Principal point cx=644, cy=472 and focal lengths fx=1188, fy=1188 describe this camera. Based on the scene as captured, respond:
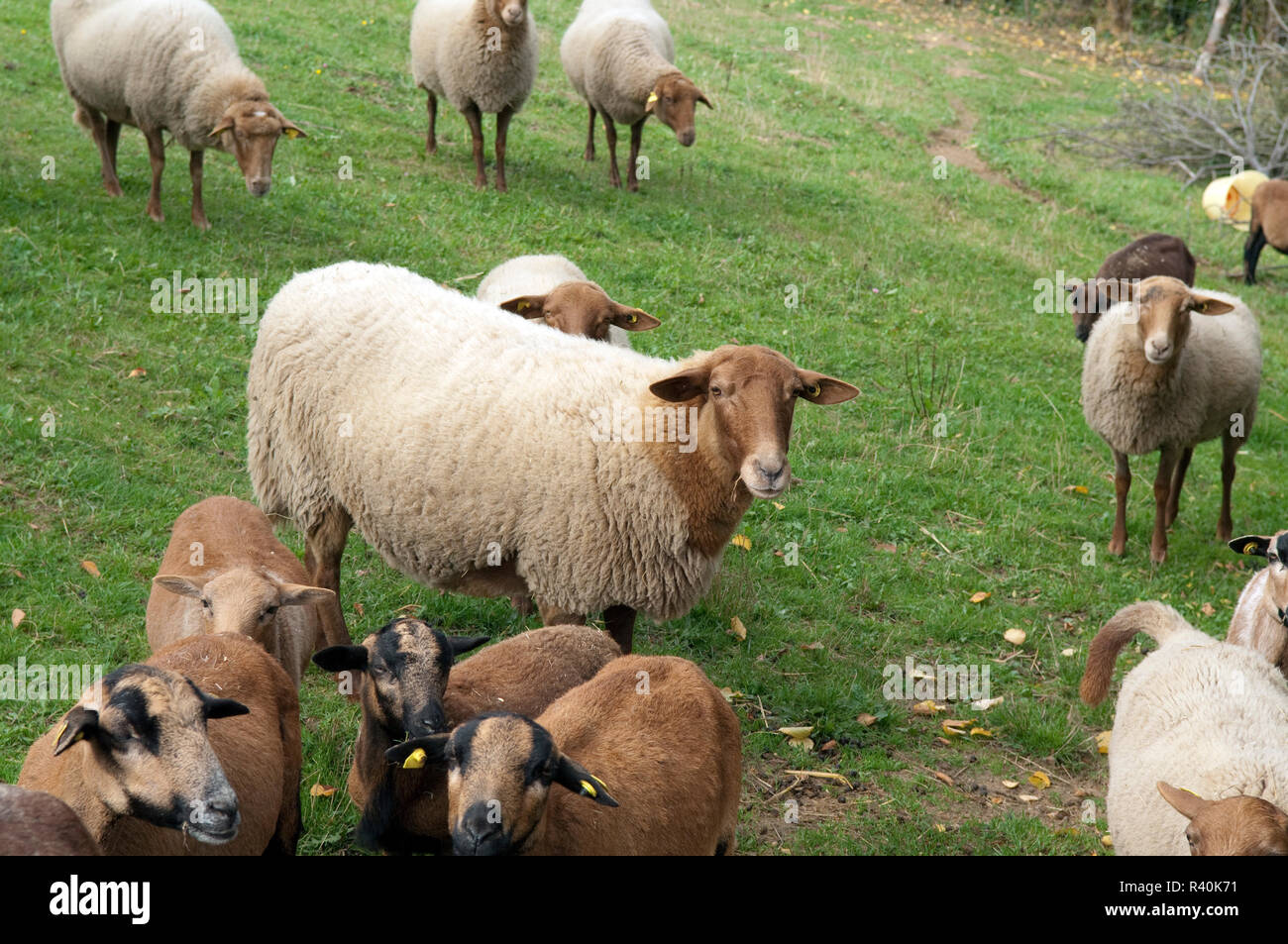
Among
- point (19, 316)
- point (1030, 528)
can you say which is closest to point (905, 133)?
point (1030, 528)

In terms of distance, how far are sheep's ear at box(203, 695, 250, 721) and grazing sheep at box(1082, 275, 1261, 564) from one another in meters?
7.11

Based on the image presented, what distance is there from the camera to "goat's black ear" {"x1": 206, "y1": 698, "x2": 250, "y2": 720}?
4.11 m

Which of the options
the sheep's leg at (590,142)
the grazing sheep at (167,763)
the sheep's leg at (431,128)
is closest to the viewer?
the grazing sheep at (167,763)

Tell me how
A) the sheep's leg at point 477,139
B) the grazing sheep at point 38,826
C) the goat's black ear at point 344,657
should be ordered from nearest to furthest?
the grazing sheep at point 38,826
the goat's black ear at point 344,657
the sheep's leg at point 477,139

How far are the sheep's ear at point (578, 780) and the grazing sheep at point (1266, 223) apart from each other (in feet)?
49.6

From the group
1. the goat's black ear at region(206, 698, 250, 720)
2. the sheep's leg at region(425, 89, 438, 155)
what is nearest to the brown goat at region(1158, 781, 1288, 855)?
the goat's black ear at region(206, 698, 250, 720)

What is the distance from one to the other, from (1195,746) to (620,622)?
288 centimetres

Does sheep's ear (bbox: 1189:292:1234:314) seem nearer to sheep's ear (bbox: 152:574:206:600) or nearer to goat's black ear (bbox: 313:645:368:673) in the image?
goat's black ear (bbox: 313:645:368:673)

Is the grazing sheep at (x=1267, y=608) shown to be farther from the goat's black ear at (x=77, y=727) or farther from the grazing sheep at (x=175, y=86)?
the grazing sheep at (x=175, y=86)

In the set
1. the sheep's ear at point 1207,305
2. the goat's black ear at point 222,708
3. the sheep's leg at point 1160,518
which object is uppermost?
the sheep's ear at point 1207,305

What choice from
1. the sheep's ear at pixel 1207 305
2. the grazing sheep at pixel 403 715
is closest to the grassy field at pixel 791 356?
the grazing sheep at pixel 403 715

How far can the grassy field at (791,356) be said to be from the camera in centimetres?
654

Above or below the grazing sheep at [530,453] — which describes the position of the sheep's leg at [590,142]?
above

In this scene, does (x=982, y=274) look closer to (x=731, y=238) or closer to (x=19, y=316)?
(x=731, y=238)
